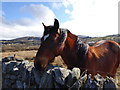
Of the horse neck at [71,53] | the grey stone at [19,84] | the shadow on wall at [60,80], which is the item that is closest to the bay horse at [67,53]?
the horse neck at [71,53]

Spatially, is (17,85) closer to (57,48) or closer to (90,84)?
(57,48)

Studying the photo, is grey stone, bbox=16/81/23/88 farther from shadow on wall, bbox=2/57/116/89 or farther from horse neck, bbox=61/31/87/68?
horse neck, bbox=61/31/87/68

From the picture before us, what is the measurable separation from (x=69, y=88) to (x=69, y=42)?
133 centimetres

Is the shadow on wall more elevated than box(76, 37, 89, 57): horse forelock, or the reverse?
box(76, 37, 89, 57): horse forelock

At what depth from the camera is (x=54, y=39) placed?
160 inches

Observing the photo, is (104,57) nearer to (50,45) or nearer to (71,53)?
(71,53)

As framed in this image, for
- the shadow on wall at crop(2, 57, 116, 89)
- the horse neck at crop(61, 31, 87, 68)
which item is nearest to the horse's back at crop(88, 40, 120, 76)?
the horse neck at crop(61, 31, 87, 68)

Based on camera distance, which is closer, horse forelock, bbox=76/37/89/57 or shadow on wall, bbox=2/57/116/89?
shadow on wall, bbox=2/57/116/89

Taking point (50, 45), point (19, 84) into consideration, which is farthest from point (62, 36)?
point (19, 84)

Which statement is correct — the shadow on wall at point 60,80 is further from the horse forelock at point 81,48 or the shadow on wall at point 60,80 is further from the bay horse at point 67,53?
the horse forelock at point 81,48

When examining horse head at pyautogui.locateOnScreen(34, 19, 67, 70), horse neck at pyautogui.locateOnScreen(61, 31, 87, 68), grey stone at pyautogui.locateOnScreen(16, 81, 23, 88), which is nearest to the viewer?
horse head at pyautogui.locateOnScreen(34, 19, 67, 70)

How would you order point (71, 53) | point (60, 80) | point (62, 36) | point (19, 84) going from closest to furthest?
point (60, 80) → point (62, 36) → point (71, 53) → point (19, 84)

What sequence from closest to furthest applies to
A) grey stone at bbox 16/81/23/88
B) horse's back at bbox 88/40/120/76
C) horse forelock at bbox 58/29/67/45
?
horse forelock at bbox 58/29/67/45, horse's back at bbox 88/40/120/76, grey stone at bbox 16/81/23/88

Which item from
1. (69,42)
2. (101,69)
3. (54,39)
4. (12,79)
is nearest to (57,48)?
(54,39)
